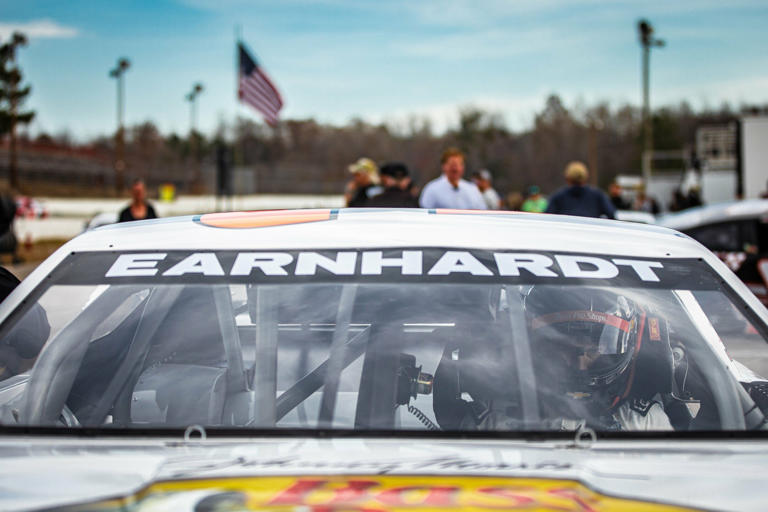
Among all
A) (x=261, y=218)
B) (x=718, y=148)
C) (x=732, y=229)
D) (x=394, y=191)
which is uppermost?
(x=718, y=148)

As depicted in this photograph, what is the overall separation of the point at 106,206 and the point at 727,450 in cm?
4290

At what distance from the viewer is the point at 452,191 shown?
349 inches

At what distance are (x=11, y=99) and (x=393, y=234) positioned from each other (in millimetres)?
67958

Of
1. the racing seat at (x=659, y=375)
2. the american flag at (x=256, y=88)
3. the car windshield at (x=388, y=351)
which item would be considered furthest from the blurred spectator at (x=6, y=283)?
the american flag at (x=256, y=88)

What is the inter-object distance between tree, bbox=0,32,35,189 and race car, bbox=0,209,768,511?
195ft

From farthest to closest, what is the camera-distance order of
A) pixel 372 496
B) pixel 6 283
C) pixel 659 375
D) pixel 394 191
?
1. pixel 394 191
2. pixel 6 283
3. pixel 659 375
4. pixel 372 496

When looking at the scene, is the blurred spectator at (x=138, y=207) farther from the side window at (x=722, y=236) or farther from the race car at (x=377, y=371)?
the race car at (x=377, y=371)

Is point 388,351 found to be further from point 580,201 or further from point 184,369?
point 580,201

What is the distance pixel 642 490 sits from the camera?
5.18 ft

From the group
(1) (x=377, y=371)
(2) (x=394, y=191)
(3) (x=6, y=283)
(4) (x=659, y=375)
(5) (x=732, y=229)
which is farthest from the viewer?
(5) (x=732, y=229)

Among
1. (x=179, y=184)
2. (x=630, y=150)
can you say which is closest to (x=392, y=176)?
(x=179, y=184)

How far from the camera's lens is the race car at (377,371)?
160 cm

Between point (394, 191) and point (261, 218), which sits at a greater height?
point (394, 191)

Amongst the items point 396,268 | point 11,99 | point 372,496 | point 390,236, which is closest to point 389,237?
point 390,236
